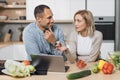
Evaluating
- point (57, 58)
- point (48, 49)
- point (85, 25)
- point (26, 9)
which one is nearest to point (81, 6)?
point (26, 9)

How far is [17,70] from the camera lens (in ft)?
6.10

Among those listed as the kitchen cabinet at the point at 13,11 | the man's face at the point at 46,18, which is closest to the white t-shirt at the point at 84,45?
the man's face at the point at 46,18

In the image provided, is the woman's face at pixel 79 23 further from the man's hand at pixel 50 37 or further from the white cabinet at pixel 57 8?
the white cabinet at pixel 57 8

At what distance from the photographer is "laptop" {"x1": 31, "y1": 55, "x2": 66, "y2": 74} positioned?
2000 mm

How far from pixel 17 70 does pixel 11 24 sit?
130 inches

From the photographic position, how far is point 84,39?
3.03m

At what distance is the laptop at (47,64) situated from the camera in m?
2.00

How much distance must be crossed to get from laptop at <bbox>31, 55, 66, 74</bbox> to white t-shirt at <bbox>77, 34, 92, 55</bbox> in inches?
36.0

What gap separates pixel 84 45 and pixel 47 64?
3.36 feet

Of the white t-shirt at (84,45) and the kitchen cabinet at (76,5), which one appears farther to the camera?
the kitchen cabinet at (76,5)

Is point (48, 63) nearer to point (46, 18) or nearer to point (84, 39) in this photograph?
point (46, 18)

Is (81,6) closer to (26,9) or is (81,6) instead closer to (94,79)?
(26,9)

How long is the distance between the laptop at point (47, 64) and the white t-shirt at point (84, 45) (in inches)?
36.0

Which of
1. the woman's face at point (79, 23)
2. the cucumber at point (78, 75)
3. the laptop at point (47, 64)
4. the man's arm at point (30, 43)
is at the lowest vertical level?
the cucumber at point (78, 75)
